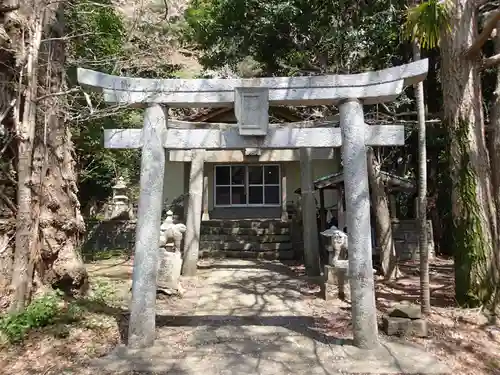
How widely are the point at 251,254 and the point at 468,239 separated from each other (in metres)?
7.26

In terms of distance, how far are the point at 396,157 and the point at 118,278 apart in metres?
11.5

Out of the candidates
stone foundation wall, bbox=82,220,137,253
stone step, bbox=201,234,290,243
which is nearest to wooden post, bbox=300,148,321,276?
stone step, bbox=201,234,290,243

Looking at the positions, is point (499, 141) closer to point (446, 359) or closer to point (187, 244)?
point (446, 359)

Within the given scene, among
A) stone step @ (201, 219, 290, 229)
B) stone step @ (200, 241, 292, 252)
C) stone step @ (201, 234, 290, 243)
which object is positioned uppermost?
stone step @ (201, 219, 290, 229)

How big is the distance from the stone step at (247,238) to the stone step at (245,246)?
153 millimetres

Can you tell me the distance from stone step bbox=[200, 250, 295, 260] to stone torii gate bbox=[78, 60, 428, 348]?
7407 millimetres

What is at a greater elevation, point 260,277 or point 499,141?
point 499,141

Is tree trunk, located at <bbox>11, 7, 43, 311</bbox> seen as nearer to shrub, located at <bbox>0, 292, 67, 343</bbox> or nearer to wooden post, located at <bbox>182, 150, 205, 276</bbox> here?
shrub, located at <bbox>0, 292, 67, 343</bbox>

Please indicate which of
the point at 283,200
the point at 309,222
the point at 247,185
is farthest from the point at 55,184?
the point at 247,185

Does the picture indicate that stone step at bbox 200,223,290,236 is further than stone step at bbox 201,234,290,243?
Yes

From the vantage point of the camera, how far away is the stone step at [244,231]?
42.9ft

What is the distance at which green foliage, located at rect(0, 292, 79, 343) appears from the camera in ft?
15.2

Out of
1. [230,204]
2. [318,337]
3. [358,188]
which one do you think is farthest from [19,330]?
[230,204]

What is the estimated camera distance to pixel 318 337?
541cm
